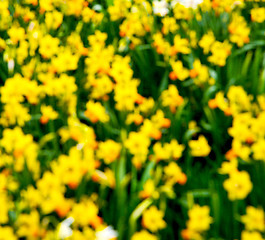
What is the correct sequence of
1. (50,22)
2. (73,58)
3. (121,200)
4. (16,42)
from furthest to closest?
(50,22) < (16,42) < (73,58) < (121,200)

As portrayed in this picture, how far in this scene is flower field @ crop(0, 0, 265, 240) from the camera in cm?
148

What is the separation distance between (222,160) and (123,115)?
46 cm

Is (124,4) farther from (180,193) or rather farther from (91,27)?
(180,193)

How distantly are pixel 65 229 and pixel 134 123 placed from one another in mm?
680

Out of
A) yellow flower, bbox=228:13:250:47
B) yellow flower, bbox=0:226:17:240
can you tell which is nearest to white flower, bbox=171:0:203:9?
yellow flower, bbox=228:13:250:47

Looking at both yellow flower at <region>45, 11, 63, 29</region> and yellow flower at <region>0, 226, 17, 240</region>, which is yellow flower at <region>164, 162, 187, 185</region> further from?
yellow flower at <region>45, 11, 63, 29</region>

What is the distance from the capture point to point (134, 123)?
1933 mm

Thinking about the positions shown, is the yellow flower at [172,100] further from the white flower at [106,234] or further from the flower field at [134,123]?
the white flower at [106,234]

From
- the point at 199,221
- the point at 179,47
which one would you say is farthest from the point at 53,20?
the point at 199,221

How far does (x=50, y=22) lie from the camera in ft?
8.30

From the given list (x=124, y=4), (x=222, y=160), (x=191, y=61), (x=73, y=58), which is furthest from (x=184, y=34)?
(x=222, y=160)

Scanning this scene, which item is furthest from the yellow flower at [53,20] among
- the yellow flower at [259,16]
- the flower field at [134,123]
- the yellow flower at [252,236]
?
the yellow flower at [252,236]

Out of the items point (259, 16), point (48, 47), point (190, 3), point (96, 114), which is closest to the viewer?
point (96, 114)

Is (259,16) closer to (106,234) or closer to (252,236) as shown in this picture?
(252,236)
